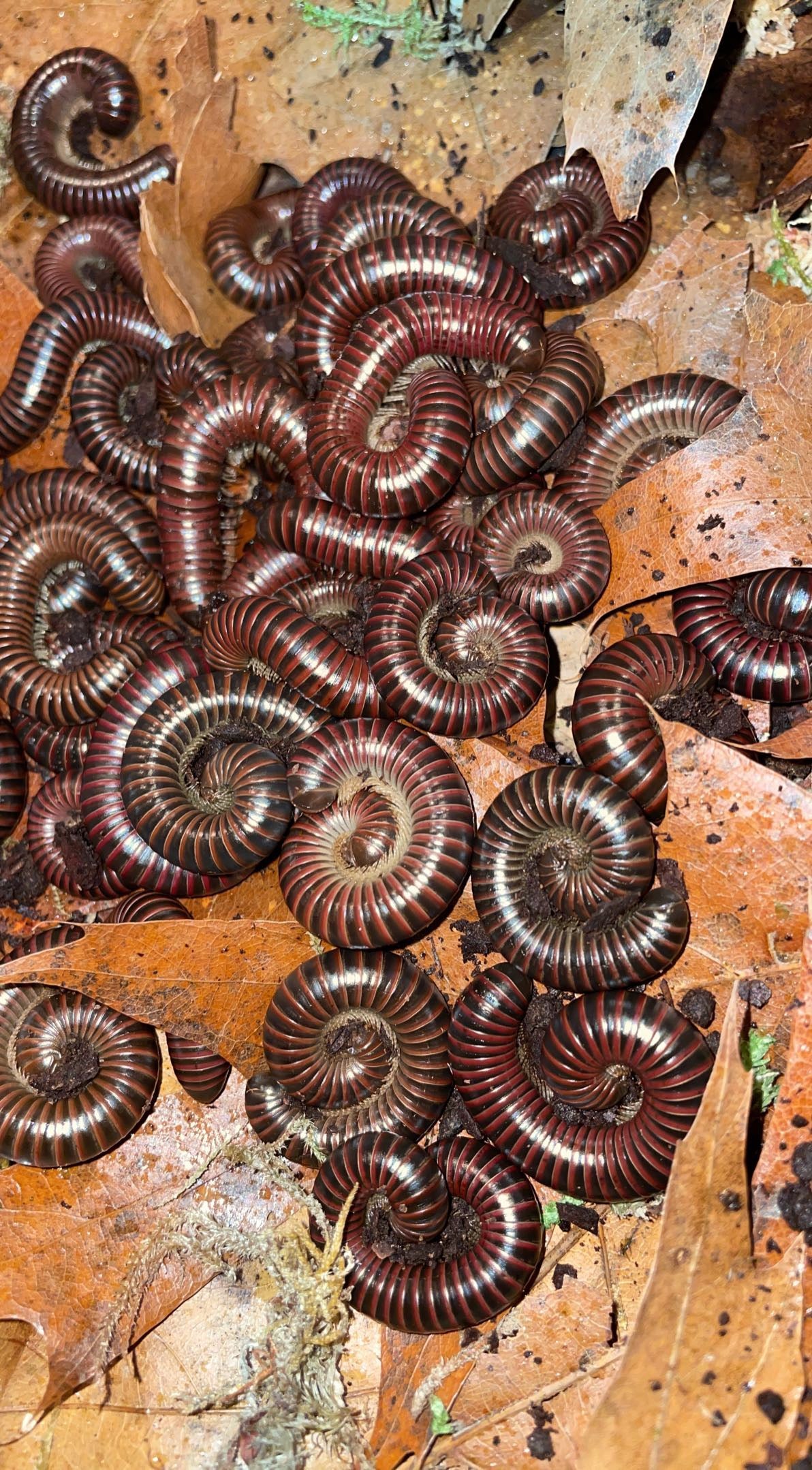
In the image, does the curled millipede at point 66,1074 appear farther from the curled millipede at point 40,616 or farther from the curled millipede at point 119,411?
the curled millipede at point 119,411

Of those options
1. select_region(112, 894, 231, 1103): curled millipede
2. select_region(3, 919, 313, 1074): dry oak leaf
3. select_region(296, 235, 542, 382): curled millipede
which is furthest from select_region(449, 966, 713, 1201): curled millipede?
select_region(296, 235, 542, 382): curled millipede

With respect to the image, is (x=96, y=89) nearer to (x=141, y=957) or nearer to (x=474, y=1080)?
(x=141, y=957)

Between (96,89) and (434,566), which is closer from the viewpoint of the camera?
(434,566)

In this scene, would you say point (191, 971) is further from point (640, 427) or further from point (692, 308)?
point (692, 308)

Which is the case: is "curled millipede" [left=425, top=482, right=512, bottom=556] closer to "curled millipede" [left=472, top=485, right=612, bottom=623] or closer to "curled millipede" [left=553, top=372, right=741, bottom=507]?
"curled millipede" [left=472, top=485, right=612, bottom=623]

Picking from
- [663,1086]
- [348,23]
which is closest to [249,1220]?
[663,1086]
